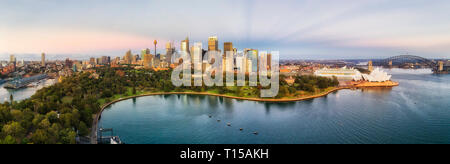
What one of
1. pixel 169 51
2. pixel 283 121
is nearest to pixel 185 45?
pixel 169 51

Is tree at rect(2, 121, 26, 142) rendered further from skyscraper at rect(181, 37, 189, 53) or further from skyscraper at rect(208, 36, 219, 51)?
skyscraper at rect(181, 37, 189, 53)

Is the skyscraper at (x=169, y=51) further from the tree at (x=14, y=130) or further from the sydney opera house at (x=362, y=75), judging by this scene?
the tree at (x=14, y=130)

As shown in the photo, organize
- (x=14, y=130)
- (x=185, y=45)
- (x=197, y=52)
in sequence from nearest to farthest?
(x=14, y=130) < (x=197, y=52) < (x=185, y=45)

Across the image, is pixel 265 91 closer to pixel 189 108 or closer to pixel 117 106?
pixel 189 108

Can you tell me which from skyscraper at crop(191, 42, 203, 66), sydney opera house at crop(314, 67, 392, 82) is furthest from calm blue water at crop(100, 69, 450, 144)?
skyscraper at crop(191, 42, 203, 66)

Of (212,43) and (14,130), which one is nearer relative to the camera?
(14,130)

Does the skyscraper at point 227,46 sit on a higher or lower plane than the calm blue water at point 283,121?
higher

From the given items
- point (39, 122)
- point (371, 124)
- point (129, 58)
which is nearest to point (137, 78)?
point (39, 122)

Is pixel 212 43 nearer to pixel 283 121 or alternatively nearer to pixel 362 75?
pixel 362 75

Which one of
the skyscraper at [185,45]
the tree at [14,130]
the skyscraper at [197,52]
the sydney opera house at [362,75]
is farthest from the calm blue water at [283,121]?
the skyscraper at [185,45]
